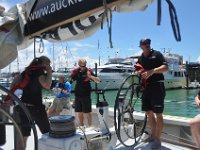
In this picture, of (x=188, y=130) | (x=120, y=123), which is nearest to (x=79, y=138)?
(x=120, y=123)

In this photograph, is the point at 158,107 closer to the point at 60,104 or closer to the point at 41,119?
the point at 41,119

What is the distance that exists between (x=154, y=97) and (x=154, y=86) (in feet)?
0.54

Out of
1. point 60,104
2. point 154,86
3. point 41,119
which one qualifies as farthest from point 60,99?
point 41,119

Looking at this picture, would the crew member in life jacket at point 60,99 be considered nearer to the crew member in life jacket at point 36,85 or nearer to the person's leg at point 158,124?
the person's leg at point 158,124

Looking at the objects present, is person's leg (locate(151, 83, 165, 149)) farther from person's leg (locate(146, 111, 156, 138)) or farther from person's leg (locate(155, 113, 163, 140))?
person's leg (locate(146, 111, 156, 138))

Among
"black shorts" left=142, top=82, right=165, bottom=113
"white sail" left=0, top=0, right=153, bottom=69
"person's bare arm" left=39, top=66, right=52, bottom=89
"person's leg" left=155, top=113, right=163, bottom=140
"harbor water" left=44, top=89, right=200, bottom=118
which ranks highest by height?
"white sail" left=0, top=0, right=153, bottom=69

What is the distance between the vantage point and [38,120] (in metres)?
4.01

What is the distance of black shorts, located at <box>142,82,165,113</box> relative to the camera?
4.59m

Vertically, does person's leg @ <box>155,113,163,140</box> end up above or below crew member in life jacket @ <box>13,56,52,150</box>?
below

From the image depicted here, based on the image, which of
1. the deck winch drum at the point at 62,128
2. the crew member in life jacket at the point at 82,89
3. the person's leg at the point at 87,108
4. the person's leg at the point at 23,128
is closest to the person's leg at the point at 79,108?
the crew member in life jacket at the point at 82,89

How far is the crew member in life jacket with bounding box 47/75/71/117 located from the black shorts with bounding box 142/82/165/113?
9.24 feet

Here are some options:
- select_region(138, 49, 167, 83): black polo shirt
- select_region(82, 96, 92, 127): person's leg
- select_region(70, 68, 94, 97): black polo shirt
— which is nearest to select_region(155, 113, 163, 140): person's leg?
select_region(138, 49, 167, 83): black polo shirt

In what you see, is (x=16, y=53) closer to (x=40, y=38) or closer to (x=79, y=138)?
(x=40, y=38)

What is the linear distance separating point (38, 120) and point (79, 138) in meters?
0.79
